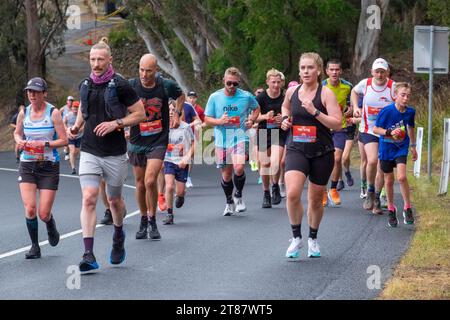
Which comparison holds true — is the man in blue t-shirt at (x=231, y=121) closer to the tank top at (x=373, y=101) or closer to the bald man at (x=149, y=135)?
the tank top at (x=373, y=101)

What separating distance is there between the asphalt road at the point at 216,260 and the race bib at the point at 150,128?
1229mm

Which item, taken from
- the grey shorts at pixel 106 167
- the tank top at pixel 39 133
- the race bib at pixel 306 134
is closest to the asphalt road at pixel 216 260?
the grey shorts at pixel 106 167

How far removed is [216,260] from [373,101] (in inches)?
182

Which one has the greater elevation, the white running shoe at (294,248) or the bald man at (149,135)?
the bald man at (149,135)

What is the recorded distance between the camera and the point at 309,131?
1105 centimetres

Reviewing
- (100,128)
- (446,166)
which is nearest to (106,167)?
(100,128)

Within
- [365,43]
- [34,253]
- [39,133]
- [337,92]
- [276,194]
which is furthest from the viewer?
[365,43]

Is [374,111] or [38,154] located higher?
[374,111]

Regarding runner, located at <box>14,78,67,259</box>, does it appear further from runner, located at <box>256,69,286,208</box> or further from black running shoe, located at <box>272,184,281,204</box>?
black running shoe, located at <box>272,184,281,204</box>

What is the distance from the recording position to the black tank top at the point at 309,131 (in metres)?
11.0

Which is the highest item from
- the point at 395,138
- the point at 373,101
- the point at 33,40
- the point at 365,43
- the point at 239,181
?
the point at 33,40

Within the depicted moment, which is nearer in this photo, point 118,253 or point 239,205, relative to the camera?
point 118,253

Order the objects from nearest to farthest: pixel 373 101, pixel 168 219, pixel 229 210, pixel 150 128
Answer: pixel 150 128
pixel 168 219
pixel 373 101
pixel 229 210

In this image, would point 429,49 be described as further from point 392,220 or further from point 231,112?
point 392,220
